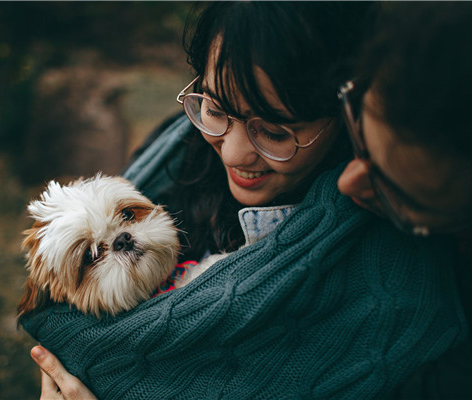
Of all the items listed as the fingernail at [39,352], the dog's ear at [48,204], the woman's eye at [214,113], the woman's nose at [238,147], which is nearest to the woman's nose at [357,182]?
the woman's nose at [238,147]

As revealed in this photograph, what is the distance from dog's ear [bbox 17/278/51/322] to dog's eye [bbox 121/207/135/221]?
16.7 inches

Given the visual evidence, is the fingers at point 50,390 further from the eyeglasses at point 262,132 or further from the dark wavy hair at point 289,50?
the dark wavy hair at point 289,50

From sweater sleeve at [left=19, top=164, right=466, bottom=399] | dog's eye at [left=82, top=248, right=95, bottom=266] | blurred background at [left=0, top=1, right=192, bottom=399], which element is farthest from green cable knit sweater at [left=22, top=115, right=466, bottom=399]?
blurred background at [left=0, top=1, right=192, bottom=399]

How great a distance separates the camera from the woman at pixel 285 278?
117cm

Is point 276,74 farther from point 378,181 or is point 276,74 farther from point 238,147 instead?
point 378,181

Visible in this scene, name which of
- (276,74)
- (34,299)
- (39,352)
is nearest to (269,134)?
(276,74)

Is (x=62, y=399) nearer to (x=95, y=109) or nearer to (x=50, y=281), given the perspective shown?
(x=50, y=281)

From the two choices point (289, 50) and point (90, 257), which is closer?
point (289, 50)

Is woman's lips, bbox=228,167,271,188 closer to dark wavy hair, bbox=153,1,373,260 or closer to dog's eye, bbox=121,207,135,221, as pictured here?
dark wavy hair, bbox=153,1,373,260

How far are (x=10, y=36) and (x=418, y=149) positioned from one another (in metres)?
5.87

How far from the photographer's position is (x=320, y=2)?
1.14m

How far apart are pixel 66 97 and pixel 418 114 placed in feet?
14.4

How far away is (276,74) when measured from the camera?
45.0 inches

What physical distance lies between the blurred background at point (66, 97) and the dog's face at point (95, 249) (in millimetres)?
2105
